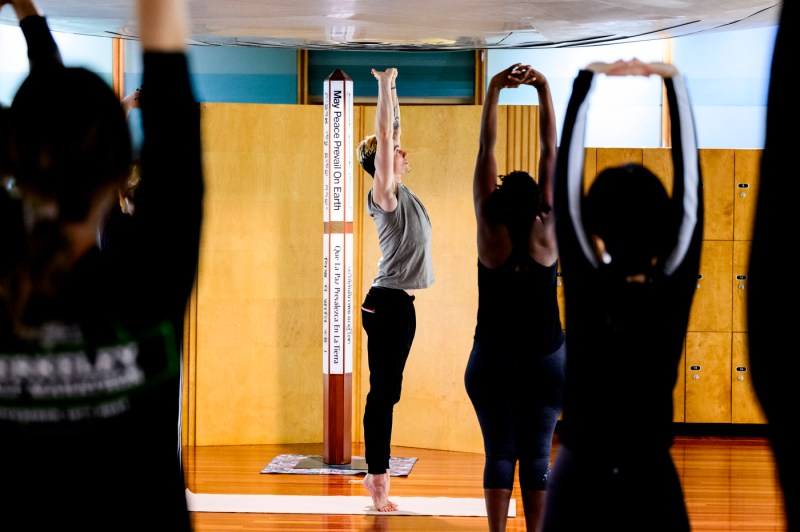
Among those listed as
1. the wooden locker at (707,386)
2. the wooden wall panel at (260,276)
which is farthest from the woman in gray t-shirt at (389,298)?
the wooden locker at (707,386)

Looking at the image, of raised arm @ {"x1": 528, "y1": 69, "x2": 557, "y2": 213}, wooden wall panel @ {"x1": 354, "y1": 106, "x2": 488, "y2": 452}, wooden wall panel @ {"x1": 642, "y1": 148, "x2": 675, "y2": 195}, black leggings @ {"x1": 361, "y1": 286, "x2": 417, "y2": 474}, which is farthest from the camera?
wooden wall panel @ {"x1": 642, "y1": 148, "x2": 675, "y2": 195}

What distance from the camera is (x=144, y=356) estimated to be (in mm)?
1046

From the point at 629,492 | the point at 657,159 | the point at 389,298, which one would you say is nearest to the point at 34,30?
the point at 629,492

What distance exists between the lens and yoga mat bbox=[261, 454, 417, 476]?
17.7ft

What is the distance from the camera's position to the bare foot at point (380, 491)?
460 centimetres

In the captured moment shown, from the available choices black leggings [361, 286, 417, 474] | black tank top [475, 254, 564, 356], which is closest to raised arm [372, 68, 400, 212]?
black leggings [361, 286, 417, 474]

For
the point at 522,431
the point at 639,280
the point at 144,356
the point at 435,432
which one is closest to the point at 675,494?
the point at 639,280

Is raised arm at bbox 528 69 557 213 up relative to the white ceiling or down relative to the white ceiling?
down

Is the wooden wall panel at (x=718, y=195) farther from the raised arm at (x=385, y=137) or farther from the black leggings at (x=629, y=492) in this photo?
the black leggings at (x=629, y=492)

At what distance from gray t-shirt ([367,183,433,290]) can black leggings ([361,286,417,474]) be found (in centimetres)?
7

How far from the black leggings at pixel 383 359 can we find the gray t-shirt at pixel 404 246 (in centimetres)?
7

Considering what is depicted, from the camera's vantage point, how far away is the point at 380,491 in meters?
4.60

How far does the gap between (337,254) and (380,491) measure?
58.9 inches

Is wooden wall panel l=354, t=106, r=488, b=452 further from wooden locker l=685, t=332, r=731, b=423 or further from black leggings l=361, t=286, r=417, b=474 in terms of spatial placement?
wooden locker l=685, t=332, r=731, b=423
